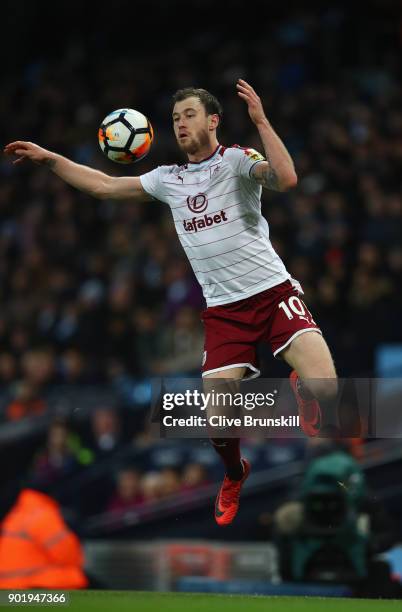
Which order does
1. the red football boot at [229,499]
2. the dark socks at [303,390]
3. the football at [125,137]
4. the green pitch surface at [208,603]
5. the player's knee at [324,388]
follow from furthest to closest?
the red football boot at [229,499], the green pitch surface at [208,603], the football at [125,137], the dark socks at [303,390], the player's knee at [324,388]

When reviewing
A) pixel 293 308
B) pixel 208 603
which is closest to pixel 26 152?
pixel 293 308

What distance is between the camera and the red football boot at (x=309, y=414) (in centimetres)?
714

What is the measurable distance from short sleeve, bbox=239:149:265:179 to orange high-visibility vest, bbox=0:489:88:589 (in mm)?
3577

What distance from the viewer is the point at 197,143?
23.3ft

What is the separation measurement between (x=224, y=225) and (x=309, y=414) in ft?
4.12

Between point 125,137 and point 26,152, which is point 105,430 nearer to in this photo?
point 26,152

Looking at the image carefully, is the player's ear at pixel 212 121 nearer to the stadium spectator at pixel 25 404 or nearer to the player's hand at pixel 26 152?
the player's hand at pixel 26 152

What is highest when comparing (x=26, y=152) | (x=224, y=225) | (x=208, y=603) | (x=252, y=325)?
(x=26, y=152)

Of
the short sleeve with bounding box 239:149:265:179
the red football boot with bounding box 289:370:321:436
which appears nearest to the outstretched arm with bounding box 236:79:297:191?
the short sleeve with bounding box 239:149:265:179

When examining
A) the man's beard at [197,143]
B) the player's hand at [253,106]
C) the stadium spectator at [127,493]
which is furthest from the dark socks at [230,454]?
the stadium spectator at [127,493]

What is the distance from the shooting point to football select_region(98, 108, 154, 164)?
729 cm

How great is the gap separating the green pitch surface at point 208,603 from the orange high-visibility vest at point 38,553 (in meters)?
0.83

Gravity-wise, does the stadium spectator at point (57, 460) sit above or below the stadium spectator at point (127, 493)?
above

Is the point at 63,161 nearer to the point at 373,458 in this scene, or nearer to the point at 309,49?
the point at 373,458
